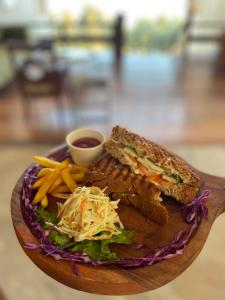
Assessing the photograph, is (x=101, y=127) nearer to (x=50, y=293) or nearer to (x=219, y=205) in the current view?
(x=50, y=293)

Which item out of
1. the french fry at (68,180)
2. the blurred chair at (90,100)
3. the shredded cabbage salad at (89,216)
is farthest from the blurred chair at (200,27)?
the shredded cabbage salad at (89,216)

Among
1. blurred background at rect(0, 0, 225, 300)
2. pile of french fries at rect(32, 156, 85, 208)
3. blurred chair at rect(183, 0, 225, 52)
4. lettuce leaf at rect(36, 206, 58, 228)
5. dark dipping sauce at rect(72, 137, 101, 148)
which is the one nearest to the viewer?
lettuce leaf at rect(36, 206, 58, 228)

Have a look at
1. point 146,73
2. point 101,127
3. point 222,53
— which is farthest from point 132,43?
point 101,127

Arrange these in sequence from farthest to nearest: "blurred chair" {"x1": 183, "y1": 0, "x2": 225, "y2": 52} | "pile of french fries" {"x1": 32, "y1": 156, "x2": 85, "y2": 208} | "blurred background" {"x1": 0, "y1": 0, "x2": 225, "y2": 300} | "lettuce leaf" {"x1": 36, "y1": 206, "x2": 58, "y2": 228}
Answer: "blurred chair" {"x1": 183, "y1": 0, "x2": 225, "y2": 52}, "blurred background" {"x1": 0, "y1": 0, "x2": 225, "y2": 300}, "pile of french fries" {"x1": 32, "y1": 156, "x2": 85, "y2": 208}, "lettuce leaf" {"x1": 36, "y1": 206, "x2": 58, "y2": 228}

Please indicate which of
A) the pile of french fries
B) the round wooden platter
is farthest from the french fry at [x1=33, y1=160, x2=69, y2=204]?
the round wooden platter

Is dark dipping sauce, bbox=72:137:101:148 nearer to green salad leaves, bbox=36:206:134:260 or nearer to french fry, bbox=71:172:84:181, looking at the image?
french fry, bbox=71:172:84:181

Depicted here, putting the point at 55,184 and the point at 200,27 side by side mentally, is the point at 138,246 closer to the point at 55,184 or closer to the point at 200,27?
the point at 55,184
